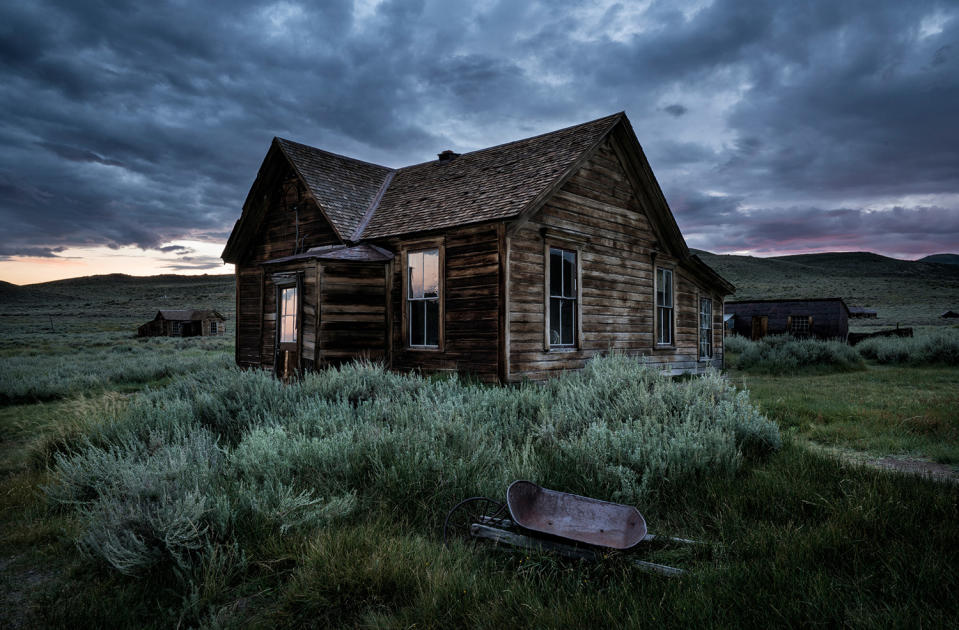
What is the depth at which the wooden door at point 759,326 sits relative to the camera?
2888 cm

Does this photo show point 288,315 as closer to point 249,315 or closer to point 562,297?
point 249,315

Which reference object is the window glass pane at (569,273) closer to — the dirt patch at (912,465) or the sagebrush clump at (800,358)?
the dirt patch at (912,465)

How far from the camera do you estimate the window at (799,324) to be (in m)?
27.2

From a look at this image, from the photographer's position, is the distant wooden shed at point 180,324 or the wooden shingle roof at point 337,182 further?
the distant wooden shed at point 180,324

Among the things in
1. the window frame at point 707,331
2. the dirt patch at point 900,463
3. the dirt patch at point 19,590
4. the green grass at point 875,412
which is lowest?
the dirt patch at point 19,590

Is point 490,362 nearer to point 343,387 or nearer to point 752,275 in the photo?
point 343,387

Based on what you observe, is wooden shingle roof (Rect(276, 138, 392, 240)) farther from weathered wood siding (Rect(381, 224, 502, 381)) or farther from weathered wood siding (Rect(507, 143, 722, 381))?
weathered wood siding (Rect(507, 143, 722, 381))

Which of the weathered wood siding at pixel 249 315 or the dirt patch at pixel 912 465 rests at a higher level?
the weathered wood siding at pixel 249 315

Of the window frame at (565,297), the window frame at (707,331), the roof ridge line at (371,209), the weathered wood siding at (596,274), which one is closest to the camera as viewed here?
the weathered wood siding at (596,274)

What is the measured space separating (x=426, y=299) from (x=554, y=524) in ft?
23.7

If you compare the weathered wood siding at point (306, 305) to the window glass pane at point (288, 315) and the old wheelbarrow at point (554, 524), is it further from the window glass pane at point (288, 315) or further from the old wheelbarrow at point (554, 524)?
the old wheelbarrow at point (554, 524)

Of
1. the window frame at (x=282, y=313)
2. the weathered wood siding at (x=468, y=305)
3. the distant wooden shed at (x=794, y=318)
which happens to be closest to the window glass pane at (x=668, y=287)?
the weathered wood siding at (x=468, y=305)

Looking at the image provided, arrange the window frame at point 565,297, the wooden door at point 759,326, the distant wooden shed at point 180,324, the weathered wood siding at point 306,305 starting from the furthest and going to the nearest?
1. the distant wooden shed at point 180,324
2. the wooden door at point 759,326
3. the weathered wood siding at point 306,305
4. the window frame at point 565,297

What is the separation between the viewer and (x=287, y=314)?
1198cm
